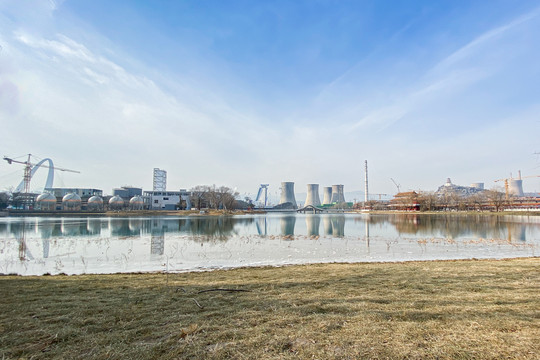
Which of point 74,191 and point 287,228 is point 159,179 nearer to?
point 74,191

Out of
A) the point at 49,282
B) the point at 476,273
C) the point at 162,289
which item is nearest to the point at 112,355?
the point at 162,289

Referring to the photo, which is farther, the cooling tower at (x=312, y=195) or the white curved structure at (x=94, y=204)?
the cooling tower at (x=312, y=195)

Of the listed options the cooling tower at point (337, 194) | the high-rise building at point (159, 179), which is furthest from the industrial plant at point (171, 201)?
the cooling tower at point (337, 194)

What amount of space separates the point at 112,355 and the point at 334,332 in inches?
92.0

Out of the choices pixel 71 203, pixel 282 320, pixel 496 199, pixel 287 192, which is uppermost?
pixel 287 192

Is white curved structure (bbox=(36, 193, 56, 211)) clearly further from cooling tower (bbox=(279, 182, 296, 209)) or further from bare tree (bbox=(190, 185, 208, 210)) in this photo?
cooling tower (bbox=(279, 182, 296, 209))

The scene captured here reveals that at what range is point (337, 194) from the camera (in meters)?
192

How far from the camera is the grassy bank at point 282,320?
2.86m

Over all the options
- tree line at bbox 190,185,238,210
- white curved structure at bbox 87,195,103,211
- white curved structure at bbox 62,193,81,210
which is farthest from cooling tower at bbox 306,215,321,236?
white curved structure at bbox 62,193,81,210

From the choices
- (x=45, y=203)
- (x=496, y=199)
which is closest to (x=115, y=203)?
(x=45, y=203)

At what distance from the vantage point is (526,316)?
3.62 metres

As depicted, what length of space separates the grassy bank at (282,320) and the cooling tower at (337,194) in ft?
611

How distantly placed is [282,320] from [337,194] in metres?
194

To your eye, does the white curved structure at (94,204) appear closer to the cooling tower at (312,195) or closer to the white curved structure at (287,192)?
the white curved structure at (287,192)
